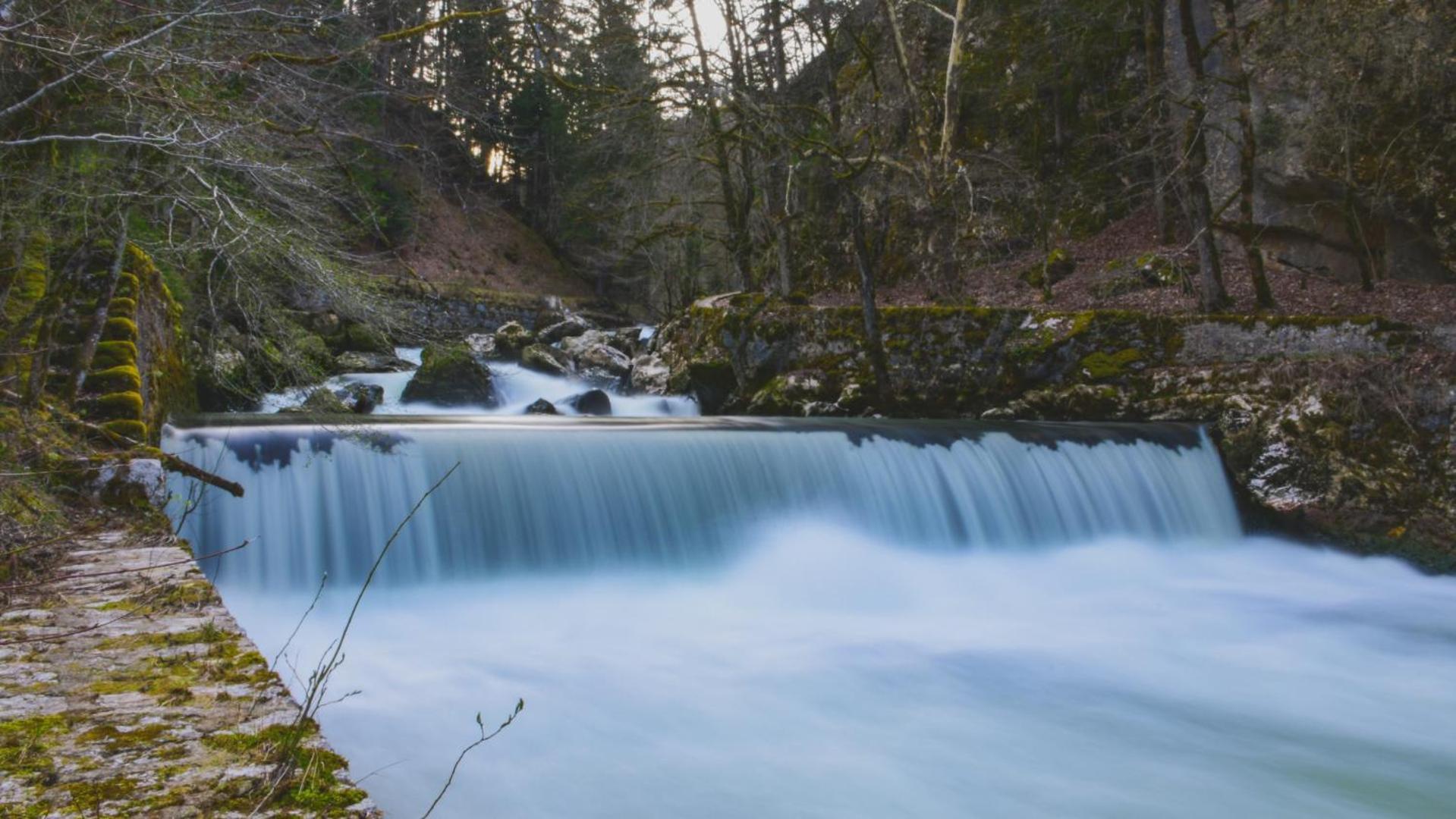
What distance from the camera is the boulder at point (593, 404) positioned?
46.4ft

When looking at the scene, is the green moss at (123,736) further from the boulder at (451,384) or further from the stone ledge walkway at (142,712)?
the boulder at (451,384)

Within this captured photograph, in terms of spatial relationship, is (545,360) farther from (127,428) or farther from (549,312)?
→ (127,428)

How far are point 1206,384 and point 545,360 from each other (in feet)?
40.0

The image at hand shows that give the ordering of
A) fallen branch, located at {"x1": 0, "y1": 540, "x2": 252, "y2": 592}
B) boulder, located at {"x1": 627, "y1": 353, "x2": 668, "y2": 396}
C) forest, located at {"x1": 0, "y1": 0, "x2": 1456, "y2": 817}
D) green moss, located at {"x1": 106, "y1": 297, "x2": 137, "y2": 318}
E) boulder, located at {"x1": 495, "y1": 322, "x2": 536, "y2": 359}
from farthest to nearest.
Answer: boulder, located at {"x1": 495, "y1": 322, "x2": 536, "y2": 359} < boulder, located at {"x1": 627, "y1": 353, "x2": 668, "y2": 396} < green moss, located at {"x1": 106, "y1": 297, "x2": 137, "y2": 318} < forest, located at {"x1": 0, "y1": 0, "x2": 1456, "y2": 817} < fallen branch, located at {"x1": 0, "y1": 540, "x2": 252, "y2": 592}

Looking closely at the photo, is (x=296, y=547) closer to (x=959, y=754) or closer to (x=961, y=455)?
(x=959, y=754)

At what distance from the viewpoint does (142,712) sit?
194 centimetres

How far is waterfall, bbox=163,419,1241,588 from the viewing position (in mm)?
6734

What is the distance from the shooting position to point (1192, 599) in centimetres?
709

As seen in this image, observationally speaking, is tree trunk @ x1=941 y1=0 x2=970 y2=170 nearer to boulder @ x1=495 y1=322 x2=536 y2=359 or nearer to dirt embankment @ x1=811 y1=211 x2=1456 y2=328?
dirt embankment @ x1=811 y1=211 x2=1456 y2=328

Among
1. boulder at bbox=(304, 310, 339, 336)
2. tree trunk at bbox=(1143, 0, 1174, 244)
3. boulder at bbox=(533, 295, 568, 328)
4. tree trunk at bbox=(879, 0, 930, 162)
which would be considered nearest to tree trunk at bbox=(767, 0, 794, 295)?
tree trunk at bbox=(879, 0, 930, 162)

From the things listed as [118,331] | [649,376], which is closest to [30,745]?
[118,331]

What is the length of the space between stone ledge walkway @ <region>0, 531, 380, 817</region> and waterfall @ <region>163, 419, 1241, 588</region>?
369cm

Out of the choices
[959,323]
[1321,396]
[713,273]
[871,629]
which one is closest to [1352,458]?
[1321,396]

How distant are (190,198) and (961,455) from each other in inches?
266
